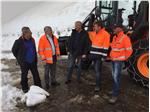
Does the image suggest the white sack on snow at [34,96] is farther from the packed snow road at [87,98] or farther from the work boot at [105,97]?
the work boot at [105,97]

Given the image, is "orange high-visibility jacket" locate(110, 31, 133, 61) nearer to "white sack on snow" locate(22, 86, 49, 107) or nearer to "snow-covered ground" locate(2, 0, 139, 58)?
"white sack on snow" locate(22, 86, 49, 107)

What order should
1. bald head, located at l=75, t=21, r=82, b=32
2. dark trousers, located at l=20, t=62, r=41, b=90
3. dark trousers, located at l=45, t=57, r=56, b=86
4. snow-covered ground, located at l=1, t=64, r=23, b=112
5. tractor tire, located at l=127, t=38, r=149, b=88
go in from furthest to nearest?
1. tractor tire, located at l=127, t=38, r=149, b=88
2. dark trousers, located at l=45, t=57, r=56, b=86
3. bald head, located at l=75, t=21, r=82, b=32
4. dark trousers, located at l=20, t=62, r=41, b=90
5. snow-covered ground, located at l=1, t=64, r=23, b=112

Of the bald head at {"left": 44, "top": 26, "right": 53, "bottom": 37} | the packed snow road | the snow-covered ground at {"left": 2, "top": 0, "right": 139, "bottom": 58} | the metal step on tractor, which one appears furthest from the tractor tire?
the snow-covered ground at {"left": 2, "top": 0, "right": 139, "bottom": 58}

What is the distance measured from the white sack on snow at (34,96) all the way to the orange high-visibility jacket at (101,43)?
1408 mm

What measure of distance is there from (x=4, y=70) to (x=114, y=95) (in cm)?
468

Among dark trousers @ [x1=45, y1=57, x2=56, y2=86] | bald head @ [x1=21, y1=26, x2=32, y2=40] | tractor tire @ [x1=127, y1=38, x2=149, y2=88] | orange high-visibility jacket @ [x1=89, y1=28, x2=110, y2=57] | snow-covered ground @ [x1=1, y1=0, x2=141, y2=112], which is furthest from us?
snow-covered ground @ [x1=1, y1=0, x2=141, y2=112]

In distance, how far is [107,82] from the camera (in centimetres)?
819

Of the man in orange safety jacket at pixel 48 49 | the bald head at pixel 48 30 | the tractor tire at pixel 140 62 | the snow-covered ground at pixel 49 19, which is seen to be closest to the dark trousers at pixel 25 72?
the man in orange safety jacket at pixel 48 49

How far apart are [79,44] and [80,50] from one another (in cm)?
16

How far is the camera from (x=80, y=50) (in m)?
7.42

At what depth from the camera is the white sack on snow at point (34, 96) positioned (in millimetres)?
6469

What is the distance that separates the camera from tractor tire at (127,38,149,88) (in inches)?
301

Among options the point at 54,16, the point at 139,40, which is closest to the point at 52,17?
the point at 54,16

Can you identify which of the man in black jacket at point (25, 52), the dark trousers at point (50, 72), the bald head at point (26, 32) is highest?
the bald head at point (26, 32)
